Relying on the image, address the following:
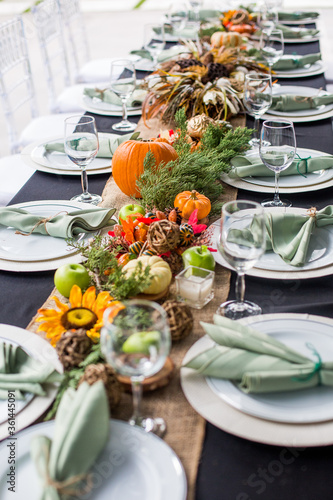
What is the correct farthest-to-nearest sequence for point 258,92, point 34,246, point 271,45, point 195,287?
point 271,45 → point 258,92 → point 34,246 → point 195,287

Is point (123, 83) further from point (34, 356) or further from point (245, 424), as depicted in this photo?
point (245, 424)

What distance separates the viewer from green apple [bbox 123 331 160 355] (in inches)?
27.9

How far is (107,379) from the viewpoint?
0.80m

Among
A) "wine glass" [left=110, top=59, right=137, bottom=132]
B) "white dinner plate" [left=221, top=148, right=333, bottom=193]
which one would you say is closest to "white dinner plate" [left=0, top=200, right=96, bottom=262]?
"white dinner plate" [left=221, top=148, right=333, bottom=193]

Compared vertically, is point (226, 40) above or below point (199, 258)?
above

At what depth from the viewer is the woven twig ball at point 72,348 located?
2.89 feet

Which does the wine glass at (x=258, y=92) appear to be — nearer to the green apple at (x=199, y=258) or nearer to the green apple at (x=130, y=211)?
the green apple at (x=130, y=211)

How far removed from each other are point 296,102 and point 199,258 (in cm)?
121

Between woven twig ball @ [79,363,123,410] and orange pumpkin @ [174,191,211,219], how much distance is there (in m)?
0.58

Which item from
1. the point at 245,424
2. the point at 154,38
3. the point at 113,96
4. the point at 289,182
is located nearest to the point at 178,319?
the point at 245,424

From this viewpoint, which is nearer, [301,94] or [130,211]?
[130,211]

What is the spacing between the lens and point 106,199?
154 centimetres

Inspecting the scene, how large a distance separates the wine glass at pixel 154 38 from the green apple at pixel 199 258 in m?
1.85

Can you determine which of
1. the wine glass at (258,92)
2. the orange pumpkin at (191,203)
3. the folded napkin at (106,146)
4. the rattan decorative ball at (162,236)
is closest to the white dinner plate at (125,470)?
the rattan decorative ball at (162,236)
